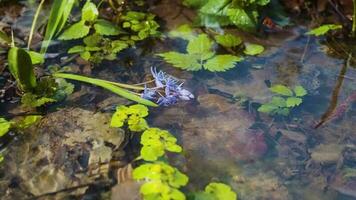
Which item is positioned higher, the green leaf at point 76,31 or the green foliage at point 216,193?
the green leaf at point 76,31

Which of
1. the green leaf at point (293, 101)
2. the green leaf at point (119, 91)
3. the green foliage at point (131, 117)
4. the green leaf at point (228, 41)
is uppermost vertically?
the green leaf at point (228, 41)

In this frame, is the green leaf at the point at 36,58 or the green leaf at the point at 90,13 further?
the green leaf at the point at 90,13

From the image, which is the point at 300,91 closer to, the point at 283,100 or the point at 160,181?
the point at 283,100

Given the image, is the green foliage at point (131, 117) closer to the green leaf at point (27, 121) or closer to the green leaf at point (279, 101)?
the green leaf at point (27, 121)

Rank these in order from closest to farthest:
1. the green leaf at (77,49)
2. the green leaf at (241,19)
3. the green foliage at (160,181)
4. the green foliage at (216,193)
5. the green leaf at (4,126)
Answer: the green foliage at (160,181), the green foliage at (216,193), the green leaf at (4,126), the green leaf at (77,49), the green leaf at (241,19)

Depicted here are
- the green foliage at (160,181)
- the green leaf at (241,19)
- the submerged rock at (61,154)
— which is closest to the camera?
the green foliage at (160,181)

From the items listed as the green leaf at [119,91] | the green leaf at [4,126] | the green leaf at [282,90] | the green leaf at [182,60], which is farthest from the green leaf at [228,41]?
the green leaf at [4,126]
